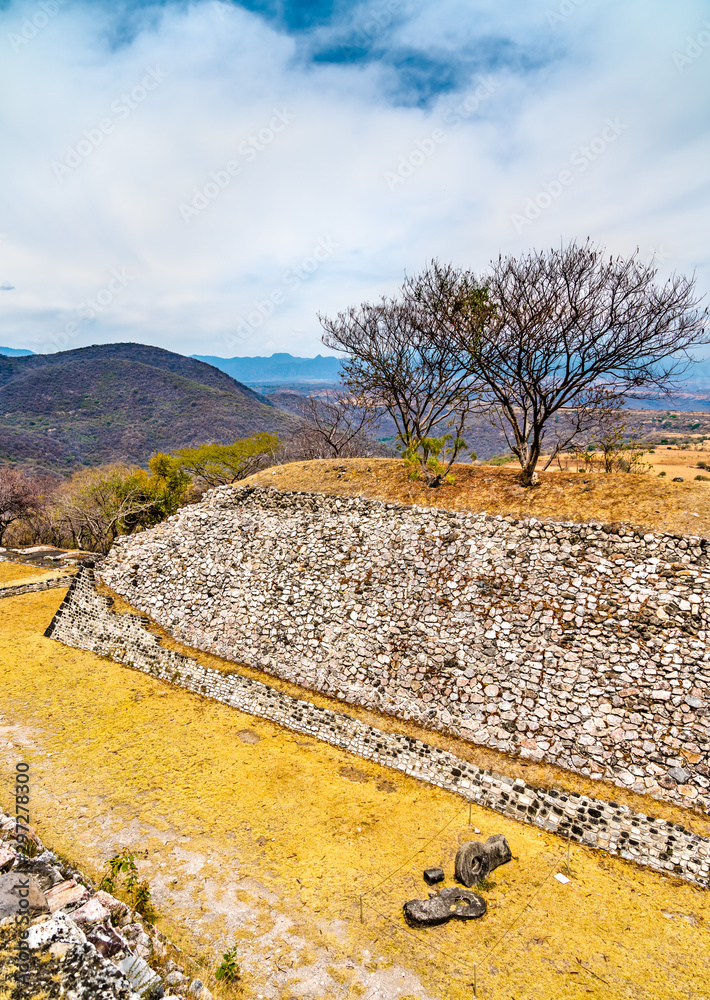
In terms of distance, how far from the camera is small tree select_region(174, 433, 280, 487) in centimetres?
2834

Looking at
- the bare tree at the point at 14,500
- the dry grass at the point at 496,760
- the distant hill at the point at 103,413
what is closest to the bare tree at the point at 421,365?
the dry grass at the point at 496,760

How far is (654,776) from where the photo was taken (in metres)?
8.88

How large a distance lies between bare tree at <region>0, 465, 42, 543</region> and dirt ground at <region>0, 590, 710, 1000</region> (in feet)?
79.3

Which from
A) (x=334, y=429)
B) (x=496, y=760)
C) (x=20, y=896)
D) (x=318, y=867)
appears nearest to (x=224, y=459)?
(x=334, y=429)

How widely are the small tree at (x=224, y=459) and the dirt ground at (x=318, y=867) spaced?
18.3 m

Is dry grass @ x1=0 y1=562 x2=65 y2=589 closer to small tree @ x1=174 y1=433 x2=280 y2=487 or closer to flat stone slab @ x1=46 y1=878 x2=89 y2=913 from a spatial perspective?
small tree @ x1=174 y1=433 x2=280 y2=487

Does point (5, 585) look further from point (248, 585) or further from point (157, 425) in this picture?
point (157, 425)

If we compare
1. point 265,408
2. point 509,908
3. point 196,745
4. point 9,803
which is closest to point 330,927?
point 509,908

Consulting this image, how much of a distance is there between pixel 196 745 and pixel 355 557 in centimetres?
726

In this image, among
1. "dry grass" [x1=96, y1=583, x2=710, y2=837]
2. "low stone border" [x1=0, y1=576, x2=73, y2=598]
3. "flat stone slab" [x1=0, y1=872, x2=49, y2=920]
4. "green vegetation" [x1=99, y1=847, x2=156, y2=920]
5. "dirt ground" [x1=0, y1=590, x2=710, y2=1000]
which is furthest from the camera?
"low stone border" [x1=0, y1=576, x2=73, y2=598]

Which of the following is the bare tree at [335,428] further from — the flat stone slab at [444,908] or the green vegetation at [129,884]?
the green vegetation at [129,884]

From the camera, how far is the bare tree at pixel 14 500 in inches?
1179

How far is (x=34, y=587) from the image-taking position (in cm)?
1875

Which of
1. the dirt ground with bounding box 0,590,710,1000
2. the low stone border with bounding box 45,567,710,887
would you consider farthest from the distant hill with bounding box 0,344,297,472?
the dirt ground with bounding box 0,590,710,1000
